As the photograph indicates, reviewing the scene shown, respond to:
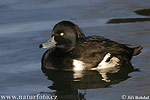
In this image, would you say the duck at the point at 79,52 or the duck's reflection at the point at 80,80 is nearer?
the duck's reflection at the point at 80,80

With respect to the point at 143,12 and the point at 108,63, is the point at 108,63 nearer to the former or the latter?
the point at 108,63

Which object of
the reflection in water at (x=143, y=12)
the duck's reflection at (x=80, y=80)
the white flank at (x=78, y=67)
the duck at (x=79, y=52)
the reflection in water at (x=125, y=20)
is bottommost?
the duck's reflection at (x=80, y=80)

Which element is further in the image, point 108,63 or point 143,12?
point 143,12

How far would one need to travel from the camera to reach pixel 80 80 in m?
8.48

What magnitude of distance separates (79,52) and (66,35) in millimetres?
475

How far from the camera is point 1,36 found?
11.0 meters

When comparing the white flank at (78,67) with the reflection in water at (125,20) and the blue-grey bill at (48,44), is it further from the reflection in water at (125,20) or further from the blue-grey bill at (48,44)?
the reflection in water at (125,20)

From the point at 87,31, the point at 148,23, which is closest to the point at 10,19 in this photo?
the point at 87,31

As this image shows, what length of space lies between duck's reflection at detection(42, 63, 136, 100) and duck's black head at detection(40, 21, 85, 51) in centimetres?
55

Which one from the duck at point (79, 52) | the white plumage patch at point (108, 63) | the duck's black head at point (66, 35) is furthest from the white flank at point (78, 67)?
the duck's black head at point (66, 35)

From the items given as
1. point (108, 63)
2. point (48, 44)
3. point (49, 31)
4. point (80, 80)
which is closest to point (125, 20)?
point (49, 31)

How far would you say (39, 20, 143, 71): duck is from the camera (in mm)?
8945

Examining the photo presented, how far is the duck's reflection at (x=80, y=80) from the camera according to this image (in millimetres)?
7879

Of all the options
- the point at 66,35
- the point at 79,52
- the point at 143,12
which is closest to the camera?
the point at 79,52
